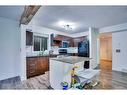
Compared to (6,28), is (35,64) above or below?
below

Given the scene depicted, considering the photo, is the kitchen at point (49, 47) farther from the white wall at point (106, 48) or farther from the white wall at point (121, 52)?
the white wall at point (106, 48)

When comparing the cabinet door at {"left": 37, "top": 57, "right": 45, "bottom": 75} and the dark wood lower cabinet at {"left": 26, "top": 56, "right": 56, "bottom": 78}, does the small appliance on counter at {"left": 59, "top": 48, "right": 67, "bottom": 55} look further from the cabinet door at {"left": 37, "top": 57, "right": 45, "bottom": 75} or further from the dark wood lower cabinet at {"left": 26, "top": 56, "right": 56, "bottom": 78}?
the cabinet door at {"left": 37, "top": 57, "right": 45, "bottom": 75}

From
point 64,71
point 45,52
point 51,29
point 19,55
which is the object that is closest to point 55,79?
point 64,71

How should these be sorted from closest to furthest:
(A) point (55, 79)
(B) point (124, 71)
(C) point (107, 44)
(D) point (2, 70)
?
(A) point (55, 79) → (D) point (2, 70) → (B) point (124, 71) → (C) point (107, 44)

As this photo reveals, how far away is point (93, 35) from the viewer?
4.98 metres

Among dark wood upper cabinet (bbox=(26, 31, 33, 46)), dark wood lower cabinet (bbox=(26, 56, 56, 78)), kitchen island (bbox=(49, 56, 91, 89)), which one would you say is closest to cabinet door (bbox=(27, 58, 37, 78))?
dark wood lower cabinet (bbox=(26, 56, 56, 78))

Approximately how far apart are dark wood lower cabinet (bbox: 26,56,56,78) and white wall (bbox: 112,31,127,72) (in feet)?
12.0

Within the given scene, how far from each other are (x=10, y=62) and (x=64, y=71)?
8.05ft

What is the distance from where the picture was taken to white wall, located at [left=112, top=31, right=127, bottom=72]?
14.9 ft

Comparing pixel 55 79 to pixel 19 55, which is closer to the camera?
pixel 55 79

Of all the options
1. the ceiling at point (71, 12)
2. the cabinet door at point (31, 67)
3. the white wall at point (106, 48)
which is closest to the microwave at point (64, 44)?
the cabinet door at point (31, 67)

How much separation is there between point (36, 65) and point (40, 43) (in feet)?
4.38
